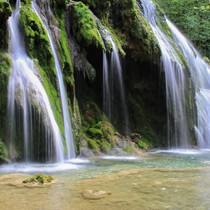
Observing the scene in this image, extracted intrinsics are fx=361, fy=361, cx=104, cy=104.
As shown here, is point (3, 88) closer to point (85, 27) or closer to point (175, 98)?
point (85, 27)

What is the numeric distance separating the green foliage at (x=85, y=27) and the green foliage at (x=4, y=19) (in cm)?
364

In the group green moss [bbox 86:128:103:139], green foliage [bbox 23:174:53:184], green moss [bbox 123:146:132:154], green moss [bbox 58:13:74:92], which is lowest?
green foliage [bbox 23:174:53:184]

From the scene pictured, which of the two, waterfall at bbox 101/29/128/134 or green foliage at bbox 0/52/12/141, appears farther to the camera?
waterfall at bbox 101/29/128/134

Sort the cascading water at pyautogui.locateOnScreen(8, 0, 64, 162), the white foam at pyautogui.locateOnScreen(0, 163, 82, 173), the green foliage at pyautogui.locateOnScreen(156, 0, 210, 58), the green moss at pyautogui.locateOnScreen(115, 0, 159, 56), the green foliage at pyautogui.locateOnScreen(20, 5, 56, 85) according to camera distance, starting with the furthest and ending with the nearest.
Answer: the green foliage at pyautogui.locateOnScreen(156, 0, 210, 58), the green moss at pyautogui.locateOnScreen(115, 0, 159, 56), the green foliage at pyautogui.locateOnScreen(20, 5, 56, 85), the cascading water at pyautogui.locateOnScreen(8, 0, 64, 162), the white foam at pyautogui.locateOnScreen(0, 163, 82, 173)

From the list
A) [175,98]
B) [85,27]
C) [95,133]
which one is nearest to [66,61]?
[85,27]

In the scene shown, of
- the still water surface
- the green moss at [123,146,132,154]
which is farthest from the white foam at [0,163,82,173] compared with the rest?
the green moss at [123,146,132,154]

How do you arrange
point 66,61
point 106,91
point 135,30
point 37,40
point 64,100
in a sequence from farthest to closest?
point 135,30
point 106,91
point 66,61
point 64,100
point 37,40

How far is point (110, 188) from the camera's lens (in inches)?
236

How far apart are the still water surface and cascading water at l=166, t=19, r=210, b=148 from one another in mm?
9289

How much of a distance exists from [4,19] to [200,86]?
14.2 m

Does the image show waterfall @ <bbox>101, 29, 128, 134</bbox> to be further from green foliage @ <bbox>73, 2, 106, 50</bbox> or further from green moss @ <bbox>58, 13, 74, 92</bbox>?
green moss @ <bbox>58, 13, 74, 92</bbox>

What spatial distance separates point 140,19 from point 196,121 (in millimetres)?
5611

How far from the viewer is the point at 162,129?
16.1 meters

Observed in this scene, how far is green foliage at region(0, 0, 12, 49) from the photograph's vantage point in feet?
30.3
